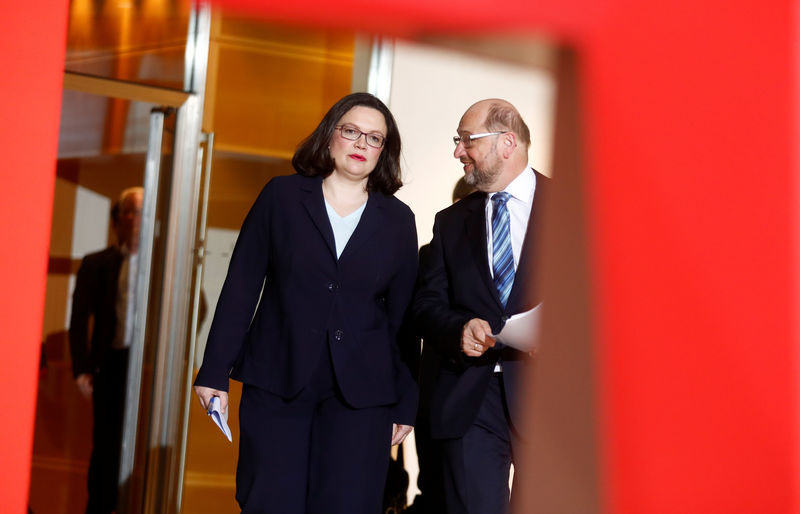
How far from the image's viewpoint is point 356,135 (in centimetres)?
319

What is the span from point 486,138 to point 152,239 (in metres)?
2.15

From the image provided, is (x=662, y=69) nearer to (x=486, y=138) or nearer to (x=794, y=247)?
(x=794, y=247)

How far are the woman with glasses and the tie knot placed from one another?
1.16ft

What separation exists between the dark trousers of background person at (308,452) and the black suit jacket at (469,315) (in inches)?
12.5

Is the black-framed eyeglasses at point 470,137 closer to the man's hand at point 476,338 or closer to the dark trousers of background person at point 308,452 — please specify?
the man's hand at point 476,338

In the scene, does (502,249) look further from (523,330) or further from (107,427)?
(107,427)

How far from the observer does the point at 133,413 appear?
187 inches

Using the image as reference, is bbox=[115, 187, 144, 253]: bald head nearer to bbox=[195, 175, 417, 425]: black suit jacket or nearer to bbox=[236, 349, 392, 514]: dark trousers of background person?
bbox=[195, 175, 417, 425]: black suit jacket

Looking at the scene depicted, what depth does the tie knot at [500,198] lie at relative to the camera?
3.33 m

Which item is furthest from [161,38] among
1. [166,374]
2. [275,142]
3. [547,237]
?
[547,237]

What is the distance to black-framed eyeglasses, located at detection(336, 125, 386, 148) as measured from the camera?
3.19 m

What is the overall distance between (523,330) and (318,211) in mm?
778

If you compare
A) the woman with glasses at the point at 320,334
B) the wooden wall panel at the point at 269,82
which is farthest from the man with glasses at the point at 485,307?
the wooden wall panel at the point at 269,82

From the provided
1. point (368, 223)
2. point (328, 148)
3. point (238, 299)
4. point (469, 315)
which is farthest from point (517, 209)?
point (238, 299)
